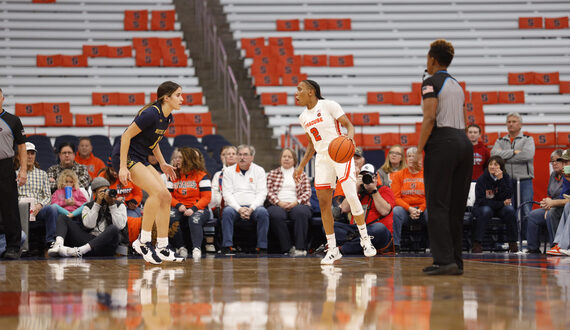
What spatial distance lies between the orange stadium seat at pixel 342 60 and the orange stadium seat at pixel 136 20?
5116 mm

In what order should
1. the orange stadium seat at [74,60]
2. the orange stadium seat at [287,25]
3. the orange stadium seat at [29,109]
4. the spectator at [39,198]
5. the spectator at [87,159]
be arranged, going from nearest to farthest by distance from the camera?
the spectator at [39,198] < the spectator at [87,159] < the orange stadium seat at [29,109] < the orange stadium seat at [74,60] < the orange stadium seat at [287,25]

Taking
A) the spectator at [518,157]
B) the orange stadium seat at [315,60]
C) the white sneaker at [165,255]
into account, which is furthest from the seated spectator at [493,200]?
the orange stadium seat at [315,60]

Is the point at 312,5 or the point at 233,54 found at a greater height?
the point at 312,5

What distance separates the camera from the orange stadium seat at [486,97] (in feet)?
53.6

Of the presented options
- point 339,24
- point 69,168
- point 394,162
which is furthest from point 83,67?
point 394,162

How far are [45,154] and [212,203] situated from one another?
11.8ft

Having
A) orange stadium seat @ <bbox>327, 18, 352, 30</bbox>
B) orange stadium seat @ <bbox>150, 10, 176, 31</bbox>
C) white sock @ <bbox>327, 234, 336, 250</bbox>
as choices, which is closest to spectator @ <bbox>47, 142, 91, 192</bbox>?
white sock @ <bbox>327, 234, 336, 250</bbox>

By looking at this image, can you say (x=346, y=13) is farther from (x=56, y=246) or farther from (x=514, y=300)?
(x=514, y=300)

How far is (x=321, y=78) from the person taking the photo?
667 inches

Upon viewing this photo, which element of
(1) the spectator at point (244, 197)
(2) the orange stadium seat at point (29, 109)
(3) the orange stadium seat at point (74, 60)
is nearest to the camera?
(1) the spectator at point (244, 197)

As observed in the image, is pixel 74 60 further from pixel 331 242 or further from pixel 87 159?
pixel 331 242

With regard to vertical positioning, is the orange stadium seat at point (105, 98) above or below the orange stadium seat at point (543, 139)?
above

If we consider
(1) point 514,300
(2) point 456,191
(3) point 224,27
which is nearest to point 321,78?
Result: (3) point 224,27

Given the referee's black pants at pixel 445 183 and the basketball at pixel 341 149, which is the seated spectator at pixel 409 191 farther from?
the referee's black pants at pixel 445 183
